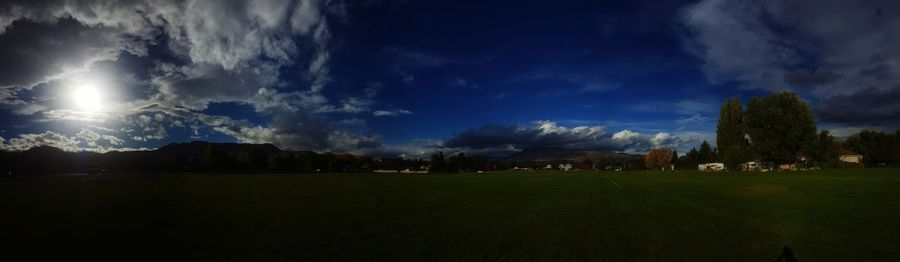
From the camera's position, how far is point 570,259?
37.2 feet

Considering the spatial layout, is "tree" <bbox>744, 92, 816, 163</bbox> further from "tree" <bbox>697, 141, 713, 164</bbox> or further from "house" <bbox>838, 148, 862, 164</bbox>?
"house" <bbox>838, 148, 862, 164</bbox>

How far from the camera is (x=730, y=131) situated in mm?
115250

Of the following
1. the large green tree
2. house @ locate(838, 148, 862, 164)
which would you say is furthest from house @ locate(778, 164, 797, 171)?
house @ locate(838, 148, 862, 164)

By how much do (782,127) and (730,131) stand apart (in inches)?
687

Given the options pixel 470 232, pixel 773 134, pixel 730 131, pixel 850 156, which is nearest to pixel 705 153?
pixel 850 156

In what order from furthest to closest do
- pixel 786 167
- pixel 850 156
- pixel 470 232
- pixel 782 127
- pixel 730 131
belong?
pixel 850 156 < pixel 730 131 < pixel 786 167 < pixel 782 127 < pixel 470 232

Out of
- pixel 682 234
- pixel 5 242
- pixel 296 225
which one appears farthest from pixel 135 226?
pixel 682 234

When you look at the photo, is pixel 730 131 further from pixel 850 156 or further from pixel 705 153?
pixel 850 156

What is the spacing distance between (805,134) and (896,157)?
233 feet

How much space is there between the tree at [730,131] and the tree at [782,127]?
25.9 ft

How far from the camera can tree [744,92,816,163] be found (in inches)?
3819

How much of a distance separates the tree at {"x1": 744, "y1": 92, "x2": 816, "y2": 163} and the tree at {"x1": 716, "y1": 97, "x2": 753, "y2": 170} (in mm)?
7886

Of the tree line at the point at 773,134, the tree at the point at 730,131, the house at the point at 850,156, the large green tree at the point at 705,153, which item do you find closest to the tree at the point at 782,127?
the tree line at the point at 773,134

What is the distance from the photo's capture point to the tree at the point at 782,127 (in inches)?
3819
